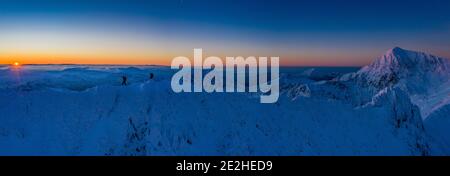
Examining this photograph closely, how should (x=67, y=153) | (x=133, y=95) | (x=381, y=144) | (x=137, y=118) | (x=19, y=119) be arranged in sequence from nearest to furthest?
1. (x=67, y=153)
2. (x=19, y=119)
3. (x=137, y=118)
4. (x=133, y=95)
5. (x=381, y=144)

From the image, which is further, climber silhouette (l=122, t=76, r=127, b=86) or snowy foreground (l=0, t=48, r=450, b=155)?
climber silhouette (l=122, t=76, r=127, b=86)

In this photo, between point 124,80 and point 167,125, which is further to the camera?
point 124,80

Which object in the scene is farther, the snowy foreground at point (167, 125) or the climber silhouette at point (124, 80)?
the climber silhouette at point (124, 80)

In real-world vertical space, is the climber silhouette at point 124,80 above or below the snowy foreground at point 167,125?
above

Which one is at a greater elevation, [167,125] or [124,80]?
[124,80]

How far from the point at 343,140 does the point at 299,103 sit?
840cm

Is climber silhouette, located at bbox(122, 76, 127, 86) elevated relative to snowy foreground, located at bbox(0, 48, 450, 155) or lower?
elevated

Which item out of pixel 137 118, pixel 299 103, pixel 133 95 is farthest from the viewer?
pixel 299 103
